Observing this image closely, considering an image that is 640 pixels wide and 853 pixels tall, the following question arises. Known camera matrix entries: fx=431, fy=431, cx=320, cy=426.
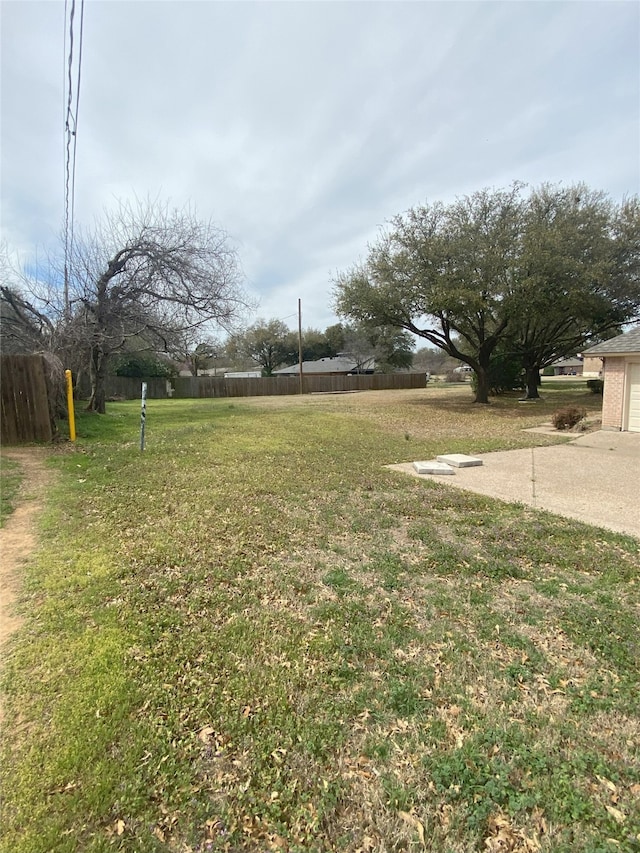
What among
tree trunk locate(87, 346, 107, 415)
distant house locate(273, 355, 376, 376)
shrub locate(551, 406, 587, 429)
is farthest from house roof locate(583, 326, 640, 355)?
distant house locate(273, 355, 376, 376)

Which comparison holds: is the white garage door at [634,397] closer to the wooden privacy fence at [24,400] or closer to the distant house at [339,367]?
the wooden privacy fence at [24,400]

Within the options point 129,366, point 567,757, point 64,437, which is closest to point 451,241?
point 64,437

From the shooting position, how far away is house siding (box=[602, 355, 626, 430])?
11234mm

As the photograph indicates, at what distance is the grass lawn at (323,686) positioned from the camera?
5.06 feet

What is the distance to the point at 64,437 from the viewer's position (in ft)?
28.6

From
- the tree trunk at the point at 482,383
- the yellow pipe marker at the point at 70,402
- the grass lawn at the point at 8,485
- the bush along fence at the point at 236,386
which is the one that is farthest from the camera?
the bush along fence at the point at 236,386

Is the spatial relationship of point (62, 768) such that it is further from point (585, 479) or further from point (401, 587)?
point (585, 479)

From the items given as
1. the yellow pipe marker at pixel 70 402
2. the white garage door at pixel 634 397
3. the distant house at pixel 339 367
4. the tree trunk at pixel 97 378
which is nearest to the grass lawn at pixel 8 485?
the yellow pipe marker at pixel 70 402

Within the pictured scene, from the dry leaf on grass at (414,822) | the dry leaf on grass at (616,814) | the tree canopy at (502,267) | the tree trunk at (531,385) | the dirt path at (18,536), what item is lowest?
the dry leaf on grass at (414,822)

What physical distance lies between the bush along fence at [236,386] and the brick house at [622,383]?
2658cm

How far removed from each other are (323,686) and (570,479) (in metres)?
5.59

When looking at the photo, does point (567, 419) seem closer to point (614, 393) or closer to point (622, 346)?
point (614, 393)

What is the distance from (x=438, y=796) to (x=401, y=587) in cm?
157

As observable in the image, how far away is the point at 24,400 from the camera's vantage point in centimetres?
809
